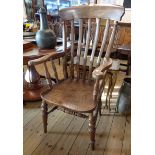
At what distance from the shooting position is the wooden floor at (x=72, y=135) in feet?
5.64

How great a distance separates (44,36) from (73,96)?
669 mm

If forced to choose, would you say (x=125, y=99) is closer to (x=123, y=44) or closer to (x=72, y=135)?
(x=72, y=135)

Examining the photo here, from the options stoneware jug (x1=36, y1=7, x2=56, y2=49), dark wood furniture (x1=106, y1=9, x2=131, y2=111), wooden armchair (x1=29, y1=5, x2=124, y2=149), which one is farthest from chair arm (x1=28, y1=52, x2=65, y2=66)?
dark wood furniture (x1=106, y1=9, x2=131, y2=111)

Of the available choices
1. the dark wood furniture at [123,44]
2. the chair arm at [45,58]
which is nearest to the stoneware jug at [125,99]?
the dark wood furniture at [123,44]

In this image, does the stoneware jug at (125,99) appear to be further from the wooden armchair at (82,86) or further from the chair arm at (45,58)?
the chair arm at (45,58)

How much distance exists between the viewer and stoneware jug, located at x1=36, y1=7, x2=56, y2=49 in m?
2.00

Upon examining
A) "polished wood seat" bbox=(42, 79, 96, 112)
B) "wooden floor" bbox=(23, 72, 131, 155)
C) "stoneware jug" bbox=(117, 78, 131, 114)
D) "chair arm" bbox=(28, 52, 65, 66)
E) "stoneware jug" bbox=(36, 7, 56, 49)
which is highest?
"stoneware jug" bbox=(36, 7, 56, 49)

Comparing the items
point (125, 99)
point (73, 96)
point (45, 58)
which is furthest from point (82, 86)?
point (125, 99)

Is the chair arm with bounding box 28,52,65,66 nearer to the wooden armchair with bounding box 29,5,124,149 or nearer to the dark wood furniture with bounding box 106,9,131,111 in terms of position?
the wooden armchair with bounding box 29,5,124,149

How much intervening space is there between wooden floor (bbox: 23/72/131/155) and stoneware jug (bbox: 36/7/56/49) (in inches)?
27.9

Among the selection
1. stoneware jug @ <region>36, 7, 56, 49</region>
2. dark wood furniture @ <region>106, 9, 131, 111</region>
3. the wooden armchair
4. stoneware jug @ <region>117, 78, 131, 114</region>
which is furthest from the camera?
dark wood furniture @ <region>106, 9, 131, 111</region>

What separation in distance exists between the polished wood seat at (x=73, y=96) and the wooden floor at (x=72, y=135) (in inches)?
15.9
